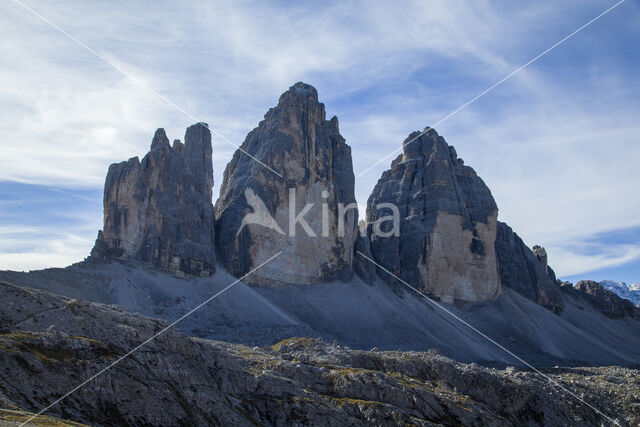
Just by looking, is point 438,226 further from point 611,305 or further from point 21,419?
point 21,419

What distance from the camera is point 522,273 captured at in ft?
436

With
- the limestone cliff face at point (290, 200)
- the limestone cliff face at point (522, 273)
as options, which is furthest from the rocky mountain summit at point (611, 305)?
the limestone cliff face at point (290, 200)

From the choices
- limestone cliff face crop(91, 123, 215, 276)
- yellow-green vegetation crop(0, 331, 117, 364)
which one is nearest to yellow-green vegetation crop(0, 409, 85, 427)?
yellow-green vegetation crop(0, 331, 117, 364)

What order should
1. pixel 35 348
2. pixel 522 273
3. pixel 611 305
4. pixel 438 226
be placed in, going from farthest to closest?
pixel 611 305, pixel 522 273, pixel 438 226, pixel 35 348

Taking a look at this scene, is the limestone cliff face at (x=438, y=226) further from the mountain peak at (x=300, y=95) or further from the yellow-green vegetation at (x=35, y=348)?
the yellow-green vegetation at (x=35, y=348)

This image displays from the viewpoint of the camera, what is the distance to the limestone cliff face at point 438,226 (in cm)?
11544

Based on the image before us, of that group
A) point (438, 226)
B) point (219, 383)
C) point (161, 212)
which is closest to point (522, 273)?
point (438, 226)

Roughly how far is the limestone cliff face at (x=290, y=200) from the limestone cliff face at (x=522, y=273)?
138 ft

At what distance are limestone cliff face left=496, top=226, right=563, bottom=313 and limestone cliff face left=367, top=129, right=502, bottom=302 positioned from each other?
9818 millimetres

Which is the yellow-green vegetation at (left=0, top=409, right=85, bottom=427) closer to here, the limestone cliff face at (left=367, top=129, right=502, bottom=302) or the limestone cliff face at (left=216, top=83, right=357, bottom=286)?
the limestone cliff face at (left=216, top=83, right=357, bottom=286)

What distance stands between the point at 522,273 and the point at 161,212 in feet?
272

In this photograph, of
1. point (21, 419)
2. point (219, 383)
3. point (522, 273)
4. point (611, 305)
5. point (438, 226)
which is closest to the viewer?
point (21, 419)

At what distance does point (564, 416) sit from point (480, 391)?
276 inches

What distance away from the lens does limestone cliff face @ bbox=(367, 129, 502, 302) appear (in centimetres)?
11544
